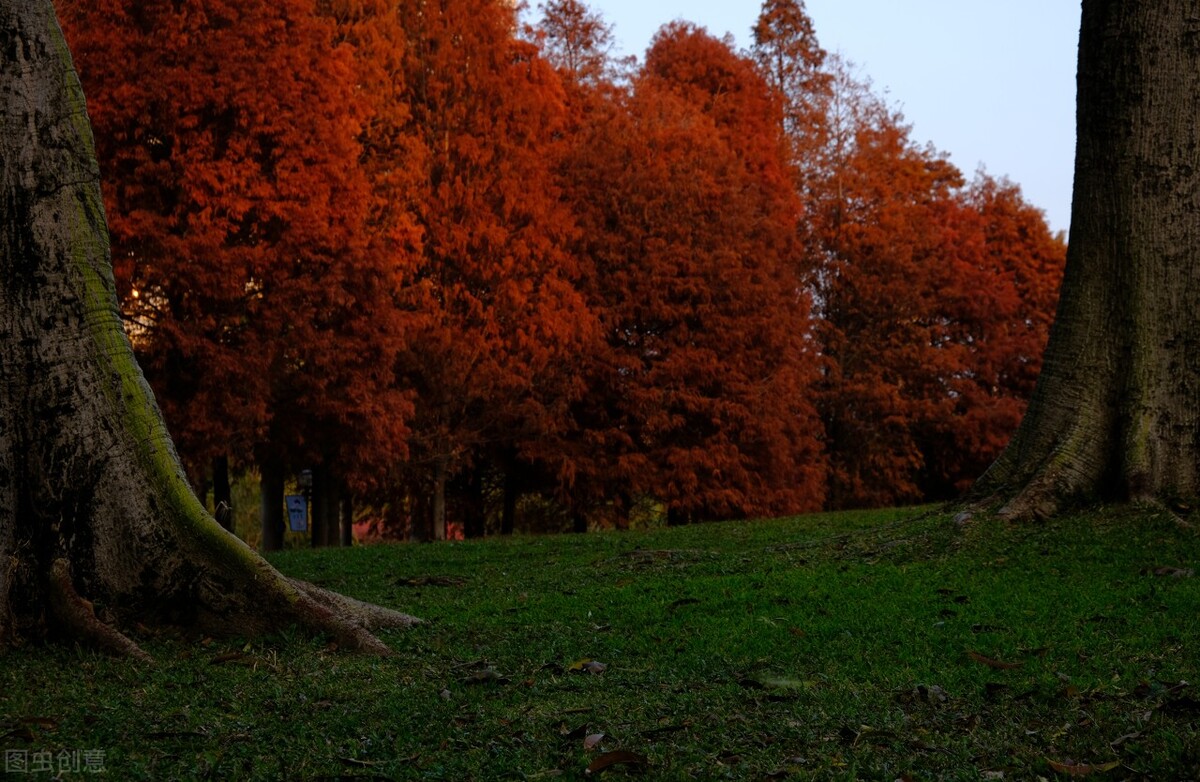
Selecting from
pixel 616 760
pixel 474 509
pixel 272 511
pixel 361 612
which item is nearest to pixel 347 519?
pixel 474 509

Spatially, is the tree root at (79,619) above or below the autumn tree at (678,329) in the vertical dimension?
below

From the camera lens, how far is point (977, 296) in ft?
101

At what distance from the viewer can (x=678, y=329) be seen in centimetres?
2245

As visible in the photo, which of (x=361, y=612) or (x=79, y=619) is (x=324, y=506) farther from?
(x=79, y=619)

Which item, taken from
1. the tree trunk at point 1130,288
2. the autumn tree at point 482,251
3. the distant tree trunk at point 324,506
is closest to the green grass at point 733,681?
the tree trunk at point 1130,288

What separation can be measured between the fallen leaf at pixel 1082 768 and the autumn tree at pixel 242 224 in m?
13.2

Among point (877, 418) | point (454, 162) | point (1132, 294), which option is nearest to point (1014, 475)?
point (1132, 294)

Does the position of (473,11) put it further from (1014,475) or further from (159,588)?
(159,588)

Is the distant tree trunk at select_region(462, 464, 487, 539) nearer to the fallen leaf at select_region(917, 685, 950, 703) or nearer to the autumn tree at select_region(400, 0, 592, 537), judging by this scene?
the autumn tree at select_region(400, 0, 592, 537)

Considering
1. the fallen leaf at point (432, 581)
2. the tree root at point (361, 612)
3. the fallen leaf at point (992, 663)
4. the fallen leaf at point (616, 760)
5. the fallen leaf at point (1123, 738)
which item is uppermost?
the tree root at point (361, 612)

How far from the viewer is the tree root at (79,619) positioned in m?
5.93

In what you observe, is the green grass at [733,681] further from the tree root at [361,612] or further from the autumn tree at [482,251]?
the autumn tree at [482,251]

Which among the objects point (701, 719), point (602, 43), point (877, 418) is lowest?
point (701, 719)

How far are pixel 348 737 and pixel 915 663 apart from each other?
2837 millimetres
